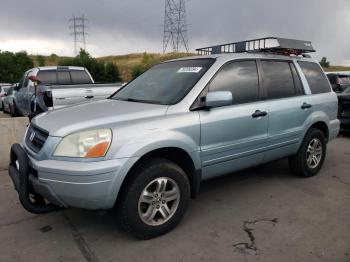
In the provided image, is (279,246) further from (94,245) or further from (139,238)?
(94,245)

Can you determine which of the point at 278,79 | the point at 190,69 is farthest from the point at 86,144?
the point at 278,79

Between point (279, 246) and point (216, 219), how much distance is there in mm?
790

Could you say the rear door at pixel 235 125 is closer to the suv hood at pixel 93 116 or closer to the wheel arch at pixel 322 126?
the suv hood at pixel 93 116

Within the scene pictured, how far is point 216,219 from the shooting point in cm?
370

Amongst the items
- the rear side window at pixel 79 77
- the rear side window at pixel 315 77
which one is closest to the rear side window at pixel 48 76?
the rear side window at pixel 79 77

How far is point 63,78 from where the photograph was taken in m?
9.39

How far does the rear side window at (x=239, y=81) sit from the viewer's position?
377cm

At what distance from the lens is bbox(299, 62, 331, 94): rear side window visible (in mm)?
4953

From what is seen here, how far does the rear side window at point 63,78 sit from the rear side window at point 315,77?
6594mm

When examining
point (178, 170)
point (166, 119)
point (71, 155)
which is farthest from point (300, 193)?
point (71, 155)

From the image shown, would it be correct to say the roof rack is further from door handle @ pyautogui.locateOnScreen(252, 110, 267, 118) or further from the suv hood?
the suv hood

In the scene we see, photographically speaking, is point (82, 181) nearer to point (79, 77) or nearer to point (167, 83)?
point (167, 83)

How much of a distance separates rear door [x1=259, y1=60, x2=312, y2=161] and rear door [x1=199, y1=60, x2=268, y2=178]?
0.56ft

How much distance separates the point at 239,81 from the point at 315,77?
1.79 m
